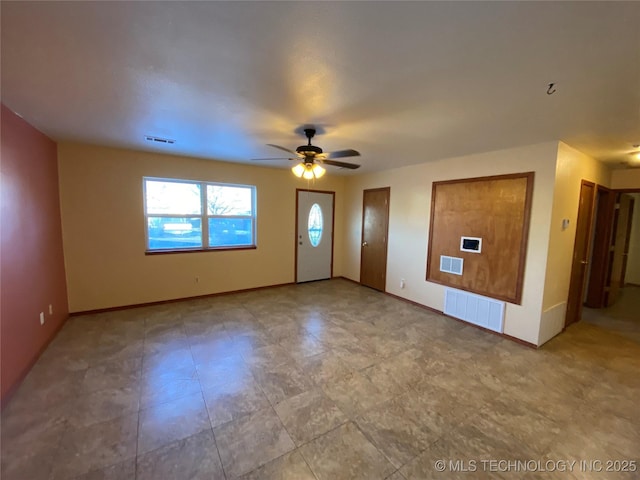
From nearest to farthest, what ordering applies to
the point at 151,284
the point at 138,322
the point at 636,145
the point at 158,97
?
the point at 158,97, the point at 636,145, the point at 138,322, the point at 151,284

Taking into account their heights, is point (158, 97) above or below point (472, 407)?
above

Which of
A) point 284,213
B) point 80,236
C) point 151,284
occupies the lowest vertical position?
point 151,284

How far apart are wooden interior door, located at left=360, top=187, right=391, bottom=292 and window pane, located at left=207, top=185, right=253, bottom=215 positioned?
245 cm

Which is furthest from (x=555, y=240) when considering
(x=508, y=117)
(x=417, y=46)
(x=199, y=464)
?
(x=199, y=464)

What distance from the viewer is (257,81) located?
6.22 ft

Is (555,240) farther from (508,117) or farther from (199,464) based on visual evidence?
(199,464)

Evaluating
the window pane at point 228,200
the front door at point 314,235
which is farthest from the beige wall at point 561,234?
the window pane at point 228,200

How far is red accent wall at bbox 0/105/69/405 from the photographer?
227 cm

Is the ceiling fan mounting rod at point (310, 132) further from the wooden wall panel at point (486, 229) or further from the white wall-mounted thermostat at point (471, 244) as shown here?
the white wall-mounted thermostat at point (471, 244)

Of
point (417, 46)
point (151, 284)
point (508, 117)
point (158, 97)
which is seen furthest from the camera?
point (151, 284)

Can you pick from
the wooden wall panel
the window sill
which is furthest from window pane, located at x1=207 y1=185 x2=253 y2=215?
the wooden wall panel

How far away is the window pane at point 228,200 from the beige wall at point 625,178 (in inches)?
248

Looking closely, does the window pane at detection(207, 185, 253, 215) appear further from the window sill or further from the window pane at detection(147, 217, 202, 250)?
the window sill

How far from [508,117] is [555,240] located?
1838mm
